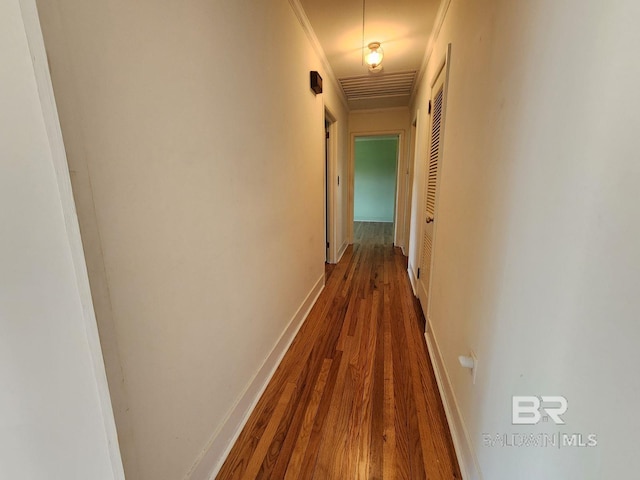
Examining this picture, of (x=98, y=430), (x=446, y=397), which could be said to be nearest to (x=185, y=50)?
(x=98, y=430)

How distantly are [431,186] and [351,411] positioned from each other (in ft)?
6.23

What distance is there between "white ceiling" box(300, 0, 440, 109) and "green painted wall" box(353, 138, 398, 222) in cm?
422

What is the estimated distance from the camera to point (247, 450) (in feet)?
4.11

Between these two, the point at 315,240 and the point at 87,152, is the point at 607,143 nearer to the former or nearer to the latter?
the point at 87,152

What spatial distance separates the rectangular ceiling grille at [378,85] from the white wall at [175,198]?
1901mm

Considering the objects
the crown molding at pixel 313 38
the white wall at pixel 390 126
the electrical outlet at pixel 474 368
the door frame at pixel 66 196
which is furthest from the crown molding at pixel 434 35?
the door frame at pixel 66 196

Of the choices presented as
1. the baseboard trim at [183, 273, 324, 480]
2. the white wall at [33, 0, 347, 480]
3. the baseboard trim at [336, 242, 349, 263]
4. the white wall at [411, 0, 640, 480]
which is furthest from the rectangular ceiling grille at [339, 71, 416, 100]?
the baseboard trim at [183, 273, 324, 480]

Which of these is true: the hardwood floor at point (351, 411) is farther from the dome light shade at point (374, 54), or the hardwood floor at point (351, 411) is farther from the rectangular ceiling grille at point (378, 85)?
the rectangular ceiling grille at point (378, 85)

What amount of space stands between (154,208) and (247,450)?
1.15 meters

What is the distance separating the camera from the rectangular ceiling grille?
3.27 meters

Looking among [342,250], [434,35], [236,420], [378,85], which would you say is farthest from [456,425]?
[378,85]

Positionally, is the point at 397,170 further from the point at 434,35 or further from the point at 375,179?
the point at 375,179

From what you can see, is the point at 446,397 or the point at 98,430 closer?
the point at 98,430

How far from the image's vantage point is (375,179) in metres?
7.64
